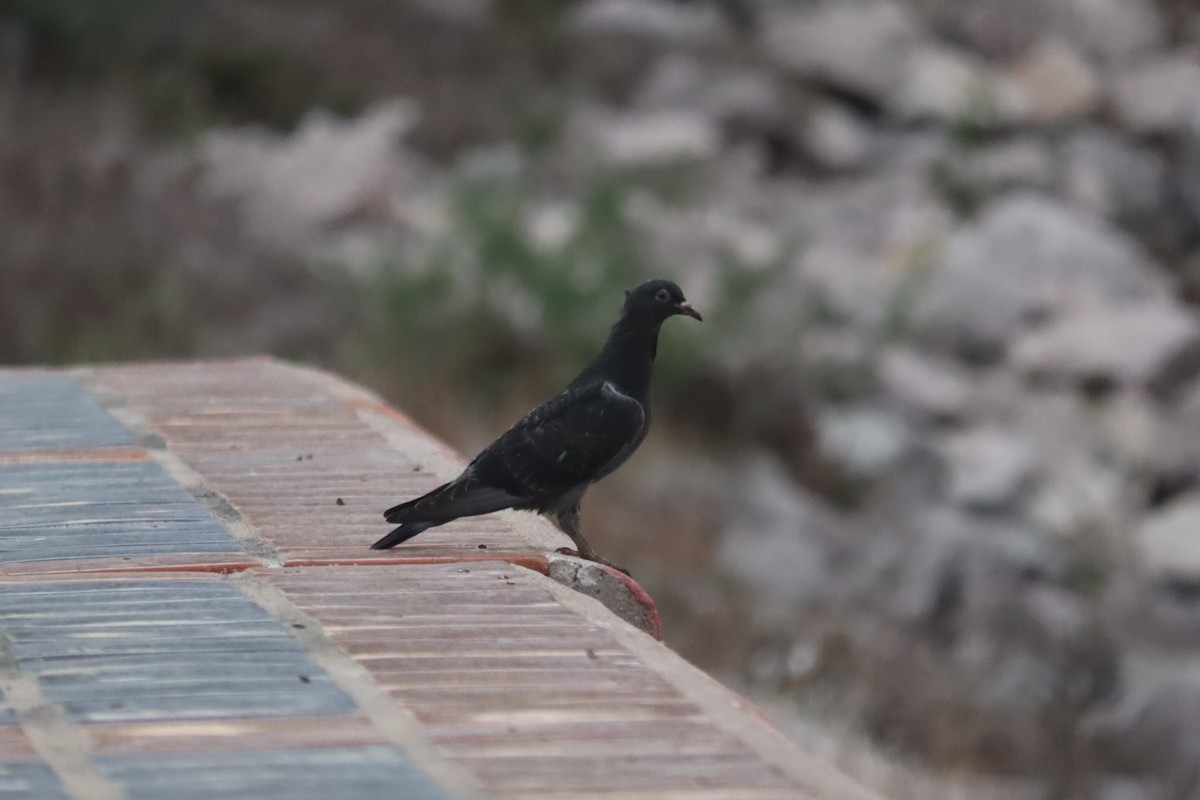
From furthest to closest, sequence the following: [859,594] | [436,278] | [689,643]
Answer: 1. [436,278]
2. [859,594]
3. [689,643]

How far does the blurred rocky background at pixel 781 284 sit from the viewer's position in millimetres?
6773

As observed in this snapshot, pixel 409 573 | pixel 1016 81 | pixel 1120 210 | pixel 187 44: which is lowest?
pixel 409 573

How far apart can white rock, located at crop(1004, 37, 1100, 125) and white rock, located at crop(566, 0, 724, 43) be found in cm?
242

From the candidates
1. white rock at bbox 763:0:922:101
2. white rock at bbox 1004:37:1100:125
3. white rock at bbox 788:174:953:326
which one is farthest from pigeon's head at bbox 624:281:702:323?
white rock at bbox 763:0:922:101

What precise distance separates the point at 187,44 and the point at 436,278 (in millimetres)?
5749

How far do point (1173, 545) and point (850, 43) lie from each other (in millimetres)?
7171

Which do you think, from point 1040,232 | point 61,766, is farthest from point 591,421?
point 1040,232

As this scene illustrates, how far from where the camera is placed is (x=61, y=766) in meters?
2.01

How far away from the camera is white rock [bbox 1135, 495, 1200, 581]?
27.7ft

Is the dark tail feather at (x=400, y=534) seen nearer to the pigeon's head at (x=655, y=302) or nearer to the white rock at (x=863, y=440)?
the pigeon's head at (x=655, y=302)

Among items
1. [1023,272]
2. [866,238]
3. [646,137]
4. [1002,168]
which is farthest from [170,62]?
[1023,272]

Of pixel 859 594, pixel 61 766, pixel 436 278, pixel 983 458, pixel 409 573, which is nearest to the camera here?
pixel 61 766

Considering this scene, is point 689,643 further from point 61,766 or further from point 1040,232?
point 1040,232

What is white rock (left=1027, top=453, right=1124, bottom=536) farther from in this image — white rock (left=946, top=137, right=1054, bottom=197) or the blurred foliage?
the blurred foliage
